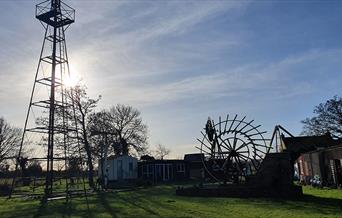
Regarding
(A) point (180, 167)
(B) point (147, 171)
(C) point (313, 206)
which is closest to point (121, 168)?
(B) point (147, 171)

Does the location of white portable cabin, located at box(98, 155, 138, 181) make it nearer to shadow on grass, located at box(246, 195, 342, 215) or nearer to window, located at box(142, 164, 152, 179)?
window, located at box(142, 164, 152, 179)

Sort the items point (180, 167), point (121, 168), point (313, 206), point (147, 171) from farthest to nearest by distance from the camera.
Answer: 1. point (180, 167)
2. point (147, 171)
3. point (121, 168)
4. point (313, 206)

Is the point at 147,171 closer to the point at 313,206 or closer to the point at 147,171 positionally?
the point at 147,171

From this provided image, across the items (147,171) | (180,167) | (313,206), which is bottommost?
(313,206)

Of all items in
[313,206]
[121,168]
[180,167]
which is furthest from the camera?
[180,167]

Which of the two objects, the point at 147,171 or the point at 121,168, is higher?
the point at 121,168

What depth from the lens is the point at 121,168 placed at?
47438mm

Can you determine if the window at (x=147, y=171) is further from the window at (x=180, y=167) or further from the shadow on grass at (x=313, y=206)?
the shadow on grass at (x=313, y=206)

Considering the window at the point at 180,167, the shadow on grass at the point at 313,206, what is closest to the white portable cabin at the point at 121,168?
the window at the point at 180,167

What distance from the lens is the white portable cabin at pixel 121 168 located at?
1841 inches

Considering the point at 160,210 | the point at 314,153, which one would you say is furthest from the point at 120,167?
the point at 160,210

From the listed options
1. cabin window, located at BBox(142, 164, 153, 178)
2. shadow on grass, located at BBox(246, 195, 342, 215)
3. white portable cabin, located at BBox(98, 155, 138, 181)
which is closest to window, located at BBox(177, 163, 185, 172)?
cabin window, located at BBox(142, 164, 153, 178)

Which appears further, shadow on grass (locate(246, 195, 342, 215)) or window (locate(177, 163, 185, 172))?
window (locate(177, 163, 185, 172))

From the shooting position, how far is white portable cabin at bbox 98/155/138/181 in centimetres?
4675
